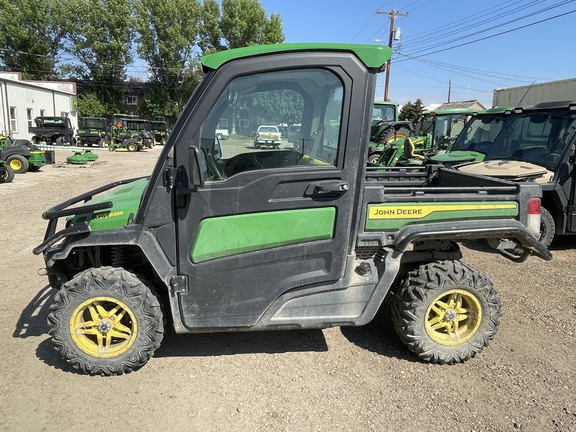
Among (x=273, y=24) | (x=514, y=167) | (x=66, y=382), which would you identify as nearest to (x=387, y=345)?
(x=66, y=382)

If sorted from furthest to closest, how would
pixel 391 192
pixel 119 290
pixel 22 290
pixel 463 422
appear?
pixel 22 290
pixel 391 192
pixel 119 290
pixel 463 422

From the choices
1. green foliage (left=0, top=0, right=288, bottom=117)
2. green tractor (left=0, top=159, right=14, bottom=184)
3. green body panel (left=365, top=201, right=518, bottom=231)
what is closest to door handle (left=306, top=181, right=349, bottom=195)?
green body panel (left=365, top=201, right=518, bottom=231)

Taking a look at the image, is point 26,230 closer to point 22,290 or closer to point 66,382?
point 22,290

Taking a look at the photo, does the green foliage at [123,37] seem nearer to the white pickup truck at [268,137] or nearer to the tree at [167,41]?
the tree at [167,41]

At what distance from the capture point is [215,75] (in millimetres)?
2928

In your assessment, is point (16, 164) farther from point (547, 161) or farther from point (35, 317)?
point (547, 161)

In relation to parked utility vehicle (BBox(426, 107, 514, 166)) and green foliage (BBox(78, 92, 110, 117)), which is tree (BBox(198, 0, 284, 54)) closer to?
green foliage (BBox(78, 92, 110, 117))

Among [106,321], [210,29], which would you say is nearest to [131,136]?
[210,29]

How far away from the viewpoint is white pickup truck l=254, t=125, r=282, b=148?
123 inches

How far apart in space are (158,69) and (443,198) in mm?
48425

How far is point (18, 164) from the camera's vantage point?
1537 cm

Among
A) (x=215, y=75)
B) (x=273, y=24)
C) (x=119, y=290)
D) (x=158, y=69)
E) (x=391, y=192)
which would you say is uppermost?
(x=273, y=24)

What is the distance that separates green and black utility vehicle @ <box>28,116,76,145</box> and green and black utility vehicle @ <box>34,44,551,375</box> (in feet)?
98.3

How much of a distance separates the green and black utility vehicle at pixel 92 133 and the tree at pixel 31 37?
2165cm
